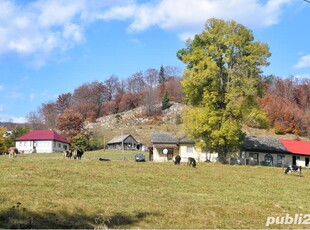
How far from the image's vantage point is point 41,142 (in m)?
103

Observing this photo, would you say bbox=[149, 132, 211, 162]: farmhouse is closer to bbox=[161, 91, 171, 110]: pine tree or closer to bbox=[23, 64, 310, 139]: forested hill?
bbox=[23, 64, 310, 139]: forested hill

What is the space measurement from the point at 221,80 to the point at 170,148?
20456 millimetres

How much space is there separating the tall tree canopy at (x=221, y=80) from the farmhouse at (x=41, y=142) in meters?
53.5

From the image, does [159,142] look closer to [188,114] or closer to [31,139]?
[188,114]

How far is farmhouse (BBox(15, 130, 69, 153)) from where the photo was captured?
102312 mm

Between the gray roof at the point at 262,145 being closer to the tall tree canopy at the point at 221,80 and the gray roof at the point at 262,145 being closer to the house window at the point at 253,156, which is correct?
the house window at the point at 253,156

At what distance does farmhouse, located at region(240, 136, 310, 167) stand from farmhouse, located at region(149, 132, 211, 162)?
7789mm

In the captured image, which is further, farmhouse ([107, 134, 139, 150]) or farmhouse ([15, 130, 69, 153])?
farmhouse ([107, 134, 139, 150])

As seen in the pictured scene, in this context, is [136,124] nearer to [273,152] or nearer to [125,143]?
[125,143]

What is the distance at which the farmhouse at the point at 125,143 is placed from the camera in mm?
120875

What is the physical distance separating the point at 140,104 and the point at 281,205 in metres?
160

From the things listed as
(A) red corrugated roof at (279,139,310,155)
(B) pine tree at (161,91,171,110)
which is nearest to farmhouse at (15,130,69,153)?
(A) red corrugated roof at (279,139,310,155)

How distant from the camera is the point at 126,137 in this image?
120625mm

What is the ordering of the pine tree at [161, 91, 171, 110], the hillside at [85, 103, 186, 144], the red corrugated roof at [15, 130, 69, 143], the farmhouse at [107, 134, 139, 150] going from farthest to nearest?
the pine tree at [161, 91, 171, 110] → the hillside at [85, 103, 186, 144] → the farmhouse at [107, 134, 139, 150] → the red corrugated roof at [15, 130, 69, 143]
